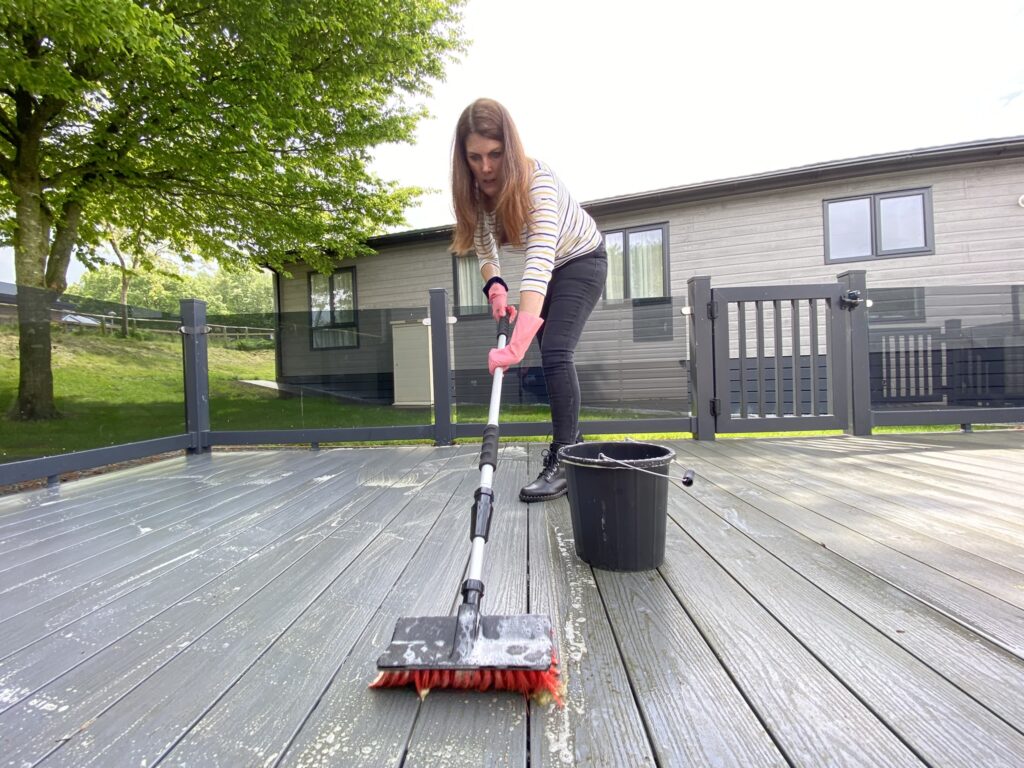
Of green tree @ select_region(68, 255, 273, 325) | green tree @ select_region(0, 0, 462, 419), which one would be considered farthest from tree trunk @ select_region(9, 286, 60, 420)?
green tree @ select_region(68, 255, 273, 325)

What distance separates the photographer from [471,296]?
837 cm

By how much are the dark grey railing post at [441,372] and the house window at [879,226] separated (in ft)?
17.8

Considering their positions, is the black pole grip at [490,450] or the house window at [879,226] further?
the house window at [879,226]

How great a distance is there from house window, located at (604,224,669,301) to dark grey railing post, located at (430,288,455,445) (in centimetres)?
366

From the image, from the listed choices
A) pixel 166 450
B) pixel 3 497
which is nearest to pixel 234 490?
pixel 3 497

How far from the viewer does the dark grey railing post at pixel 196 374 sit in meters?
3.99

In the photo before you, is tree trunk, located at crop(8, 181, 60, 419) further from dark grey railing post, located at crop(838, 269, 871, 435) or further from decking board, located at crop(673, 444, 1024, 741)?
dark grey railing post, located at crop(838, 269, 871, 435)

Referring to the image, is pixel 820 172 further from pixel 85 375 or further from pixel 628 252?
pixel 85 375

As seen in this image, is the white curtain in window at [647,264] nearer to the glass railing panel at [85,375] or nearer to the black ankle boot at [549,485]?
the black ankle boot at [549,485]

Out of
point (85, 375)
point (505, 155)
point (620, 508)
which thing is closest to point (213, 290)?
point (85, 375)

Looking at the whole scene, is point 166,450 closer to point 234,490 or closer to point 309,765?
point 234,490

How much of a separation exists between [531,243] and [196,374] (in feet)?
11.7

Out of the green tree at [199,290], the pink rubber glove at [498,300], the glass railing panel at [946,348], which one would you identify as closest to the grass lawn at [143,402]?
the glass railing panel at [946,348]

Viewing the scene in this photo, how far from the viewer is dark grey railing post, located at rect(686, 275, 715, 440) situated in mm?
3912
